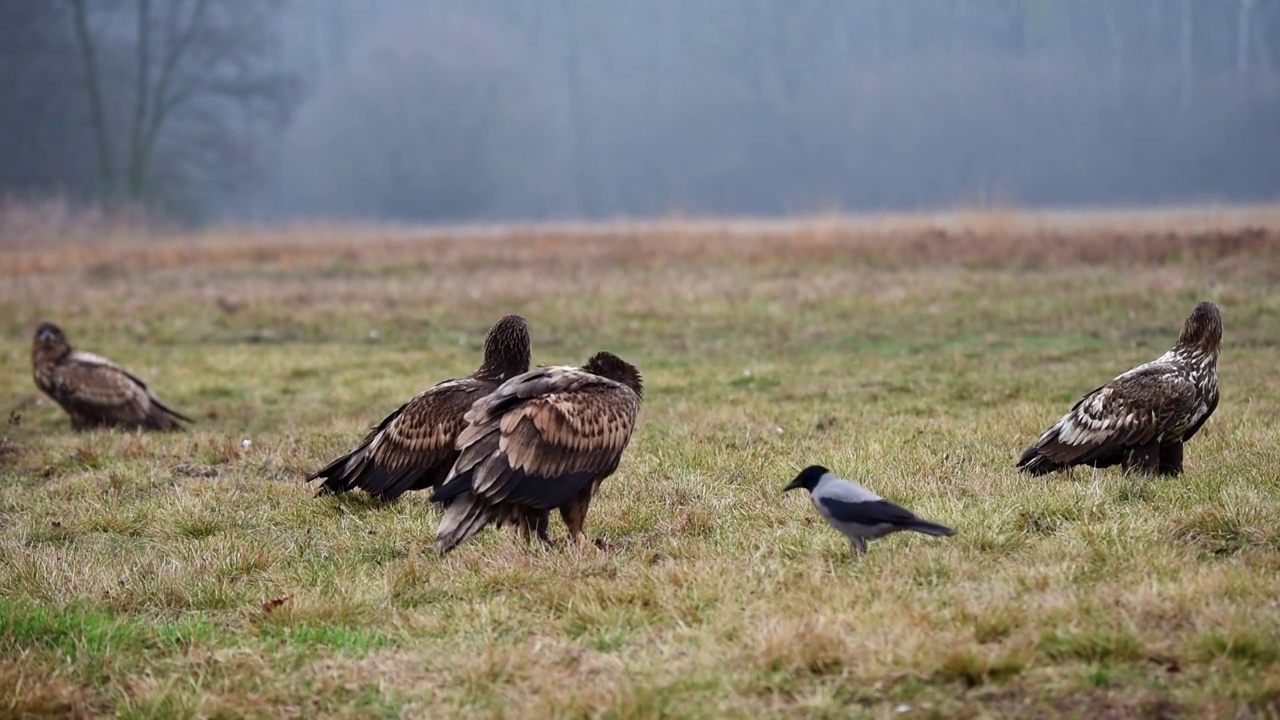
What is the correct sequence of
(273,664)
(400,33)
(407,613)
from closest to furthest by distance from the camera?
(273,664) → (407,613) → (400,33)

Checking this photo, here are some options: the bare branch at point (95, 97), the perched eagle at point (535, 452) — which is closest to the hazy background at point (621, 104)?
the bare branch at point (95, 97)

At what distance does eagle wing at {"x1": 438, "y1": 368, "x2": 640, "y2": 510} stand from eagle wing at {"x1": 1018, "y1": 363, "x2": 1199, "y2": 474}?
9.49ft

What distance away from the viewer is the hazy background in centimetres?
5709

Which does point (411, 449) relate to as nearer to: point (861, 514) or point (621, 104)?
point (861, 514)

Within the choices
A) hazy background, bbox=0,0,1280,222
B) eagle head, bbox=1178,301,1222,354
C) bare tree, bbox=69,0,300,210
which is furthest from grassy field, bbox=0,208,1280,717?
hazy background, bbox=0,0,1280,222

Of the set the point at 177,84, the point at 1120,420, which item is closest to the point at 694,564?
the point at 1120,420

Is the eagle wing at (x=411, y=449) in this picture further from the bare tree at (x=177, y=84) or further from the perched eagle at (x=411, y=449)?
the bare tree at (x=177, y=84)

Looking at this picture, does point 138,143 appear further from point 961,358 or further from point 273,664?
point 273,664

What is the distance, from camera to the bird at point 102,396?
13.0m

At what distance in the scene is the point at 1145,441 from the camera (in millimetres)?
7969

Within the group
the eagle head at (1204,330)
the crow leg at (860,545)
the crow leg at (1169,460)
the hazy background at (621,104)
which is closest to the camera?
the crow leg at (860,545)

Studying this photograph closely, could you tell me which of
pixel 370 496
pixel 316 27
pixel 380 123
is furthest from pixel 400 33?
pixel 370 496

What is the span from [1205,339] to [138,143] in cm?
5555

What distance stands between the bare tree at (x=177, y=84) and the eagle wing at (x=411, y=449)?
4686 centimetres
